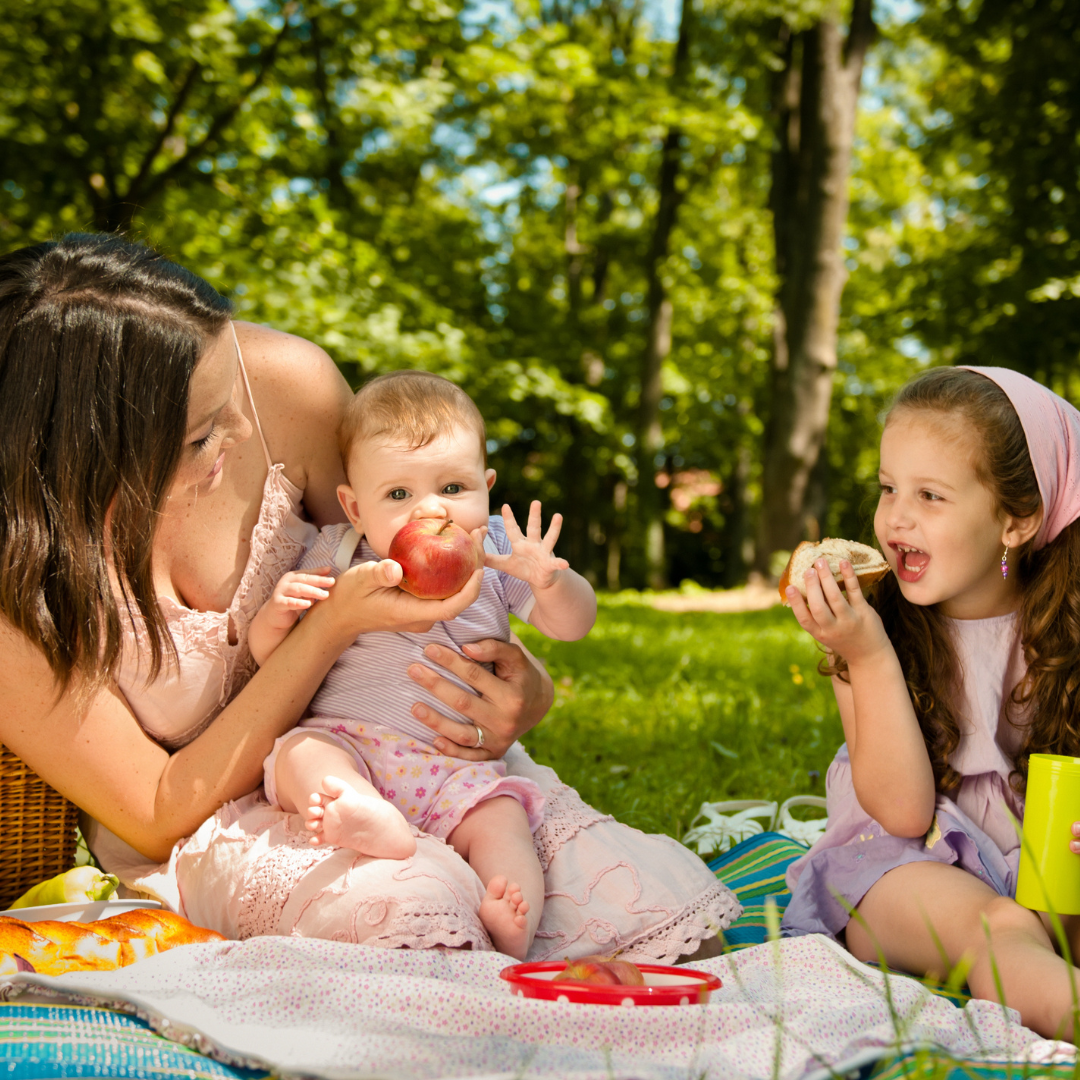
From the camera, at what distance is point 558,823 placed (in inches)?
90.9

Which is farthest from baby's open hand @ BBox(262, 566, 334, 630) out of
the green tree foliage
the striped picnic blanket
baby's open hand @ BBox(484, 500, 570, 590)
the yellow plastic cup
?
the green tree foliage

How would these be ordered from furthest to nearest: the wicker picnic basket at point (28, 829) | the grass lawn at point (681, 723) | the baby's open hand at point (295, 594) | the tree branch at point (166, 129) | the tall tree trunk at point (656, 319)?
the tall tree trunk at point (656, 319), the tree branch at point (166, 129), the grass lawn at point (681, 723), the wicker picnic basket at point (28, 829), the baby's open hand at point (295, 594)

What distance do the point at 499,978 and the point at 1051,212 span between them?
1069 cm

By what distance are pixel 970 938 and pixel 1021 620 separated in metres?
0.72

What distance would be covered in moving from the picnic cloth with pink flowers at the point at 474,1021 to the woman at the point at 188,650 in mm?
212

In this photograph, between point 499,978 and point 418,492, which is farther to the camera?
point 418,492

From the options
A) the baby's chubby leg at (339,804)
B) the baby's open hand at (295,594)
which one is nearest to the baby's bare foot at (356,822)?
the baby's chubby leg at (339,804)

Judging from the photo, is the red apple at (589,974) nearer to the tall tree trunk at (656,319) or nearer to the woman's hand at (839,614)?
the woman's hand at (839,614)

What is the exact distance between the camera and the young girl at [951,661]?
83.7 inches

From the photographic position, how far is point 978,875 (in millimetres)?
2203

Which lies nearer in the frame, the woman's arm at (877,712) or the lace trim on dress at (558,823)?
the woman's arm at (877,712)

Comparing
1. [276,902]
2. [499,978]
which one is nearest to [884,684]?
[499,978]

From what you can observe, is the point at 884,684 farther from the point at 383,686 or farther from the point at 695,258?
the point at 695,258

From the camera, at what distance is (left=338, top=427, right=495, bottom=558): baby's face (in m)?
2.28
